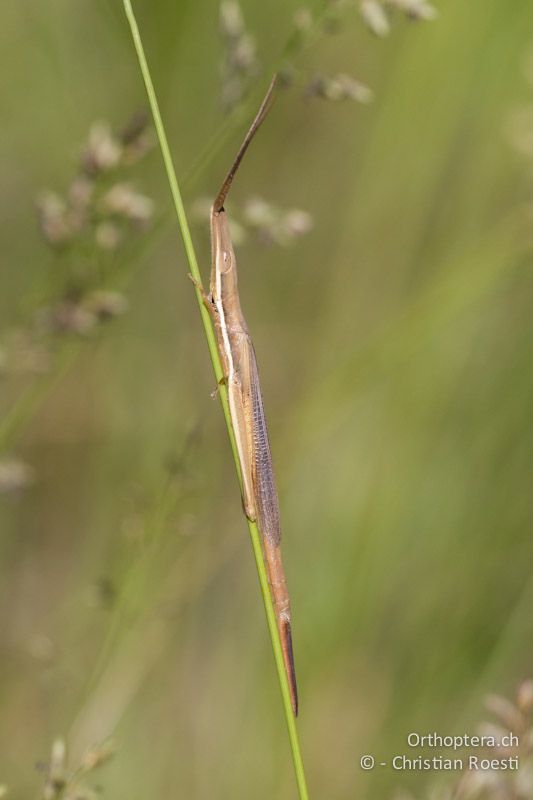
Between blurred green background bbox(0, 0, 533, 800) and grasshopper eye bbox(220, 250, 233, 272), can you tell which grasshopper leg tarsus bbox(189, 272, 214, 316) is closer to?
grasshopper eye bbox(220, 250, 233, 272)

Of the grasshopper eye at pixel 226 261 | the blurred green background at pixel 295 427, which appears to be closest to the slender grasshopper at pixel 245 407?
the grasshopper eye at pixel 226 261

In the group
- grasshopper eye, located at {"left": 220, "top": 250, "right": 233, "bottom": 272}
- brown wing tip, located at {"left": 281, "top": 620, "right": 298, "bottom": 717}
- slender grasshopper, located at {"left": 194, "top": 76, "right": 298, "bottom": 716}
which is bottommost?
brown wing tip, located at {"left": 281, "top": 620, "right": 298, "bottom": 717}

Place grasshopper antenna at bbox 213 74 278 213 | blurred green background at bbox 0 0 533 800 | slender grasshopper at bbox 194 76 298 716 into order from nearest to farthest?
1. grasshopper antenna at bbox 213 74 278 213
2. slender grasshopper at bbox 194 76 298 716
3. blurred green background at bbox 0 0 533 800

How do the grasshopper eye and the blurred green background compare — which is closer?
the grasshopper eye

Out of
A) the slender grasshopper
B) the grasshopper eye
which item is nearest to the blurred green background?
the slender grasshopper

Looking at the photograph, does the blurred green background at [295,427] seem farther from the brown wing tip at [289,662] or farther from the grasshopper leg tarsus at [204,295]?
the brown wing tip at [289,662]

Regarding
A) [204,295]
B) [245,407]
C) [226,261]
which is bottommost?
[245,407]

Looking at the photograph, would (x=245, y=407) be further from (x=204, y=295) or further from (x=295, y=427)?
(x=295, y=427)

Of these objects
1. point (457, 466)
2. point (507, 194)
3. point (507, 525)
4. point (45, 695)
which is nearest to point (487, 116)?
point (507, 194)

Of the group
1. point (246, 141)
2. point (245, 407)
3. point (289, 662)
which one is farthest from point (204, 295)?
point (289, 662)
